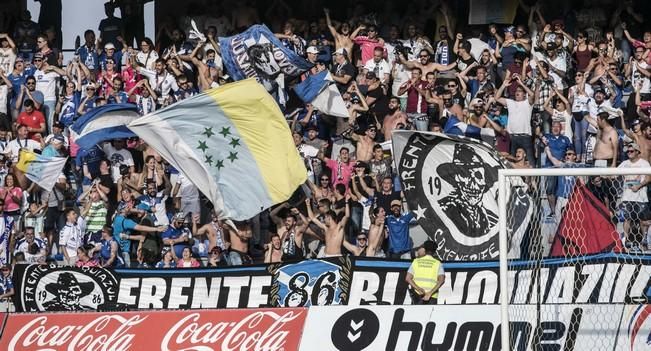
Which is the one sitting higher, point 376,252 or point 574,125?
point 574,125

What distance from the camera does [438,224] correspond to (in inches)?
737

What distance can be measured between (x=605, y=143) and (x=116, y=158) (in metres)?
7.33

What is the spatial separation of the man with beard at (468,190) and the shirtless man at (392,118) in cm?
243

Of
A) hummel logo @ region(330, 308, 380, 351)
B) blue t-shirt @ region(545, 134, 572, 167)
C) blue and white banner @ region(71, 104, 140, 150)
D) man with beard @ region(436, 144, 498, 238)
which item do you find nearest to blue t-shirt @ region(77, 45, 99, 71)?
blue and white banner @ region(71, 104, 140, 150)

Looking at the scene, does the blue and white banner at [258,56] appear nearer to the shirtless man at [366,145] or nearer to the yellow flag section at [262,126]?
the yellow flag section at [262,126]

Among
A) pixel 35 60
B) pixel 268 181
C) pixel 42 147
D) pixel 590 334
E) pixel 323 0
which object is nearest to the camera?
pixel 590 334

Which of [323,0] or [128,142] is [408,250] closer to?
[128,142]

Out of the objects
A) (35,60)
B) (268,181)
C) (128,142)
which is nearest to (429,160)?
(268,181)

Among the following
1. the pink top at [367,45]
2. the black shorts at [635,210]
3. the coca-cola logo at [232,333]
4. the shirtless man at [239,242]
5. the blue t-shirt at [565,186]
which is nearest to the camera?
the black shorts at [635,210]

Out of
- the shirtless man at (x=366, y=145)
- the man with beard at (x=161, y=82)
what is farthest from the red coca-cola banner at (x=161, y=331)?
the man with beard at (x=161, y=82)

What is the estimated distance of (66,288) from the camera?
59.7 ft

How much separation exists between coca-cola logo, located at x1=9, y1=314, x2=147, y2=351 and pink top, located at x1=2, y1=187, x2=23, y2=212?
5.06 m

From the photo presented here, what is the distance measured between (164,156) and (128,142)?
1.98 m

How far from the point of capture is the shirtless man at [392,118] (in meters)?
21.4
